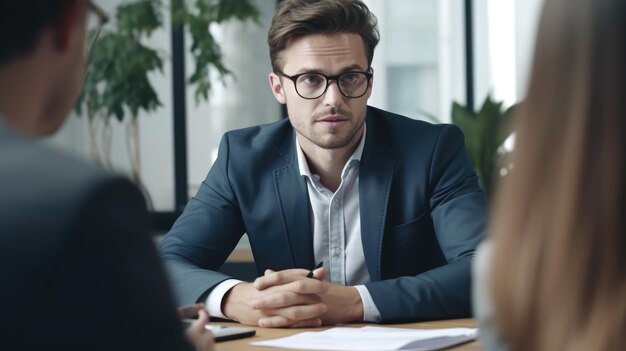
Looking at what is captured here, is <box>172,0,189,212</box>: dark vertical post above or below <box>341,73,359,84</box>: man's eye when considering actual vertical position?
below

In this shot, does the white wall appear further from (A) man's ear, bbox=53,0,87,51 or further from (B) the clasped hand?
(A) man's ear, bbox=53,0,87,51

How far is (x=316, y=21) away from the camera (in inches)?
112

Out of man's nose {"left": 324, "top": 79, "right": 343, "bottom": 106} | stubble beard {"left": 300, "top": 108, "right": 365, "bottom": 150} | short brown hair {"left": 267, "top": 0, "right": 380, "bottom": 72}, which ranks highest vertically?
short brown hair {"left": 267, "top": 0, "right": 380, "bottom": 72}

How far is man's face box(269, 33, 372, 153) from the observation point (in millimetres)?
2762

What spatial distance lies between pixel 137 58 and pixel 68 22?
6.11 meters

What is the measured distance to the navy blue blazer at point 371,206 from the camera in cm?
271

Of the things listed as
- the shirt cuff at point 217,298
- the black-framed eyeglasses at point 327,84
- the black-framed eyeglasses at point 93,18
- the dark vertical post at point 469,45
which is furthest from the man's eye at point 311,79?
the dark vertical post at point 469,45

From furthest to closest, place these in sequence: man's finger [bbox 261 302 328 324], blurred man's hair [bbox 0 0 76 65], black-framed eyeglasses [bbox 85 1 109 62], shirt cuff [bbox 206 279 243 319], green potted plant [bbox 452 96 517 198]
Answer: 1. green potted plant [bbox 452 96 517 198]
2. shirt cuff [bbox 206 279 243 319]
3. man's finger [bbox 261 302 328 324]
4. black-framed eyeglasses [bbox 85 1 109 62]
5. blurred man's hair [bbox 0 0 76 65]

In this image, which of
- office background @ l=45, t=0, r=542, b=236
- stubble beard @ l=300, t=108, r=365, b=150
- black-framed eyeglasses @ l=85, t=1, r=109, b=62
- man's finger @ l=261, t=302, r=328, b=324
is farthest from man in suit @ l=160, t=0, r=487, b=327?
office background @ l=45, t=0, r=542, b=236

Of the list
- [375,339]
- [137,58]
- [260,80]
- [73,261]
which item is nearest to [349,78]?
[375,339]

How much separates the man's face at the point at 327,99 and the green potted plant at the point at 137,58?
4148 millimetres

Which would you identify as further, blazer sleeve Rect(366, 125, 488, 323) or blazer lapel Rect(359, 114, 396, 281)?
blazer lapel Rect(359, 114, 396, 281)

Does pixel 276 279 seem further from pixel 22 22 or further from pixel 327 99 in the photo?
pixel 22 22

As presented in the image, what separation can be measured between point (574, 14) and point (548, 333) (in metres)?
0.29
